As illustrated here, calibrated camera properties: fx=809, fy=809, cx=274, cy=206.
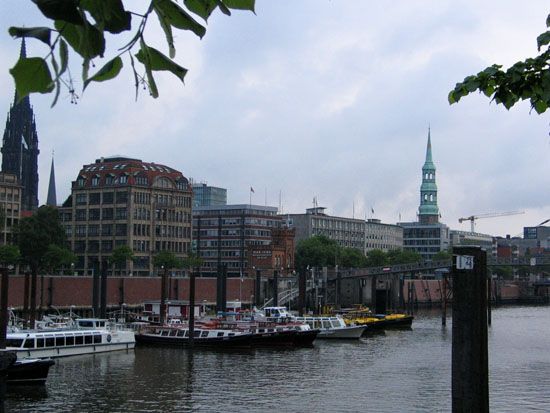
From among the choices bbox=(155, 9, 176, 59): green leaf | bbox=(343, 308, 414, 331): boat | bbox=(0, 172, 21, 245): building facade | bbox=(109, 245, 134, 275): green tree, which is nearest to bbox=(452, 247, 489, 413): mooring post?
bbox=(155, 9, 176, 59): green leaf

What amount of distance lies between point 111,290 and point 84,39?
106203 mm

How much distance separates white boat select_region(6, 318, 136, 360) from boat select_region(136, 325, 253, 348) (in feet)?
12.5

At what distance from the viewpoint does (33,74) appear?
368 cm

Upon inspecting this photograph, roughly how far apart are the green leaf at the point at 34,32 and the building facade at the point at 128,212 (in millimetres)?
151076

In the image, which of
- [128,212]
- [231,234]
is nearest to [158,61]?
[128,212]

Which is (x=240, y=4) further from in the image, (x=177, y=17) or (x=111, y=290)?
(x=111, y=290)

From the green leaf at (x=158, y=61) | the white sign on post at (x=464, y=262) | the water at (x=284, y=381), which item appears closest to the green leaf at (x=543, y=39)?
the green leaf at (x=158, y=61)

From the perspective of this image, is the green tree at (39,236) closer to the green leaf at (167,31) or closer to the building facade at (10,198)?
the building facade at (10,198)

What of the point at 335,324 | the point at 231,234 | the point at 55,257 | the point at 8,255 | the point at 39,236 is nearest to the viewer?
the point at 335,324

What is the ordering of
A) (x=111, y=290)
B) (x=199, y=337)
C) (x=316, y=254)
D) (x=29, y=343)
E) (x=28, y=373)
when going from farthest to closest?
1. (x=316, y=254)
2. (x=111, y=290)
3. (x=199, y=337)
4. (x=29, y=343)
5. (x=28, y=373)

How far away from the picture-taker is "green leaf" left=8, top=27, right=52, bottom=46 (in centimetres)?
357

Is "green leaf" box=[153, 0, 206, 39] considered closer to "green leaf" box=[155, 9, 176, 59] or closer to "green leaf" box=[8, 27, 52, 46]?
"green leaf" box=[155, 9, 176, 59]

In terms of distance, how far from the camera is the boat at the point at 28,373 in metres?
46.7

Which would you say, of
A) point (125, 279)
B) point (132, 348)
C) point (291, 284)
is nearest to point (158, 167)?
point (291, 284)
